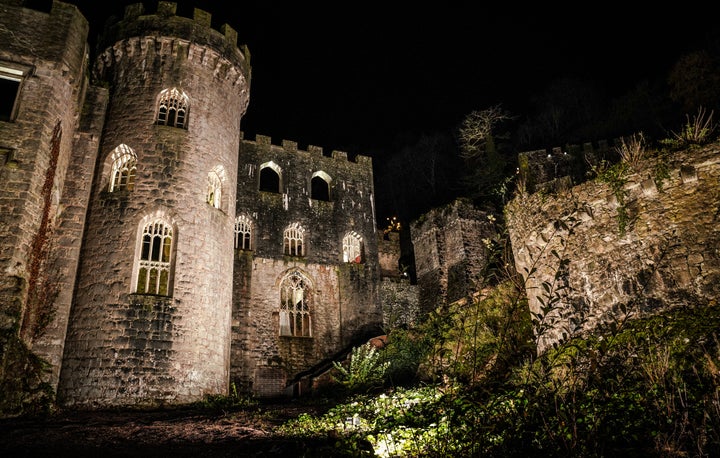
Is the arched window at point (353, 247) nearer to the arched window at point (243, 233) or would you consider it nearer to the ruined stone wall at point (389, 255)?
the ruined stone wall at point (389, 255)

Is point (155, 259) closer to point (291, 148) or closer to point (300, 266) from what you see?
point (300, 266)

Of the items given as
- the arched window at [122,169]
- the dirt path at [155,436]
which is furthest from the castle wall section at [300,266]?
the dirt path at [155,436]

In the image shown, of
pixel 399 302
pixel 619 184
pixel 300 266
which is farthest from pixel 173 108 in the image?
pixel 619 184

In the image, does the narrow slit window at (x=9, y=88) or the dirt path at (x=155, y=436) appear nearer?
the dirt path at (x=155, y=436)

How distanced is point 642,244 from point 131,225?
1339cm

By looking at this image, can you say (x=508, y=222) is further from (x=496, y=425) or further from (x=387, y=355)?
(x=387, y=355)

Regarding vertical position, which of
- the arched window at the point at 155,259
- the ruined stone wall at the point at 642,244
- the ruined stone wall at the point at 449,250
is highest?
the ruined stone wall at the point at 449,250

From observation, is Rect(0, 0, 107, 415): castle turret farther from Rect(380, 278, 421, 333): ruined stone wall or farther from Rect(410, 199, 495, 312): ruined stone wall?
Rect(410, 199, 495, 312): ruined stone wall

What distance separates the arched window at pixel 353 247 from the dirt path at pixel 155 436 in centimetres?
1243

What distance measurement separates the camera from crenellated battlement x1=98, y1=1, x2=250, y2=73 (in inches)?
672

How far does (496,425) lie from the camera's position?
552 centimetres

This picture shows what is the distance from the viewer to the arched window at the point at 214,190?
1695 cm

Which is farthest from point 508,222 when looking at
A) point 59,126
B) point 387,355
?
point 59,126

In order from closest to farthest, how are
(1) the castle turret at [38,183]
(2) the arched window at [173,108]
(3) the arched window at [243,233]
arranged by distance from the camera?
(1) the castle turret at [38,183]
(2) the arched window at [173,108]
(3) the arched window at [243,233]
